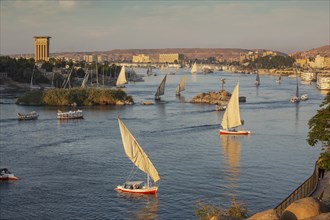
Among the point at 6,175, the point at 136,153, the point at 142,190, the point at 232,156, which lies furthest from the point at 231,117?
the point at 6,175

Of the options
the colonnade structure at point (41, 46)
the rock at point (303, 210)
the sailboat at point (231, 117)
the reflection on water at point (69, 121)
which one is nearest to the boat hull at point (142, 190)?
the rock at point (303, 210)

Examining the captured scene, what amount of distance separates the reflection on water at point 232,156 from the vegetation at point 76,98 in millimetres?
20755

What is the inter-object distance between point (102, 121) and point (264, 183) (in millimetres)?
19243

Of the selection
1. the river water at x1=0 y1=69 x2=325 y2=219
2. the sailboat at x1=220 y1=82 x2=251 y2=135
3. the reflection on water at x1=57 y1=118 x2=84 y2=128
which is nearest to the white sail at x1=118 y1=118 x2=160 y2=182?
the river water at x1=0 y1=69 x2=325 y2=219

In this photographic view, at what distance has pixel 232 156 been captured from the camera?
23.7 meters

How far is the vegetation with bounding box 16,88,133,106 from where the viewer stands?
48.2m

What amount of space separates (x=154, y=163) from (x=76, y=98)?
27.6m

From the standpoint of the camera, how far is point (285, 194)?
1725 cm

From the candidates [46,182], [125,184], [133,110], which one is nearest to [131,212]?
[125,184]

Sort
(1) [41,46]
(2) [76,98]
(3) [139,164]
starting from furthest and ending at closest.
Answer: (1) [41,46] < (2) [76,98] < (3) [139,164]

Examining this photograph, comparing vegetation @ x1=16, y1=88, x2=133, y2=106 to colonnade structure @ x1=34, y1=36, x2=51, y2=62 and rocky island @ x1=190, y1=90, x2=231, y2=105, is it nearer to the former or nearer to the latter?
rocky island @ x1=190, y1=90, x2=231, y2=105

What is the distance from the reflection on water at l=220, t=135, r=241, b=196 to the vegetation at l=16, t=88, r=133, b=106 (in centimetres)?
2075

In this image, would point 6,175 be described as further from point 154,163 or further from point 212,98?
point 212,98

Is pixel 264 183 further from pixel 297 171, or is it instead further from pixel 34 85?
pixel 34 85
